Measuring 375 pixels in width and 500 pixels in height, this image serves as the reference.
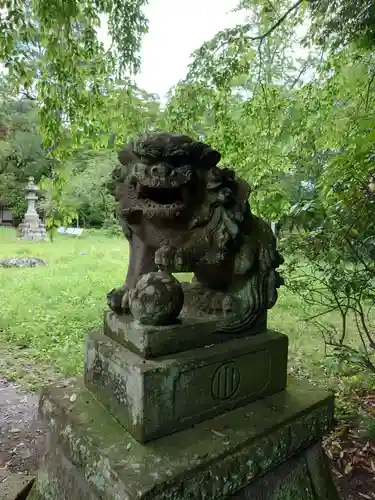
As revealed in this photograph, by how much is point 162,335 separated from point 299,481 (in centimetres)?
71

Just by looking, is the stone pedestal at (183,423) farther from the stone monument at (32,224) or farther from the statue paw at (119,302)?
the stone monument at (32,224)

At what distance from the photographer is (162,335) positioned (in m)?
1.02

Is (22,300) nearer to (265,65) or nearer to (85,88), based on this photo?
(85,88)

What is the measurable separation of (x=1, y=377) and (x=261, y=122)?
2892mm

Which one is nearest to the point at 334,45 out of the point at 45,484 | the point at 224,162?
the point at 224,162

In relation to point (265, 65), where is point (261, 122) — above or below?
below

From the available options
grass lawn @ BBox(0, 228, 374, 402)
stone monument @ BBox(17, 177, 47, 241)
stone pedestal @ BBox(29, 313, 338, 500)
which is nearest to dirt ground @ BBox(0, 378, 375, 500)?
grass lawn @ BBox(0, 228, 374, 402)

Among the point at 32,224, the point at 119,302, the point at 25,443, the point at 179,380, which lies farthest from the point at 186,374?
the point at 32,224

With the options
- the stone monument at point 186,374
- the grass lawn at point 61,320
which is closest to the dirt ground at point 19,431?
the grass lawn at point 61,320

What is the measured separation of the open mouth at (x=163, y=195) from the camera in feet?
3.59

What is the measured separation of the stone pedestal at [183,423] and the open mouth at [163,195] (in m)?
0.36

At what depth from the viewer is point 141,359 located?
1.01m

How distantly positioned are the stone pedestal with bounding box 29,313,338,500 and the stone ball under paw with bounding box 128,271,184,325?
0.04 m

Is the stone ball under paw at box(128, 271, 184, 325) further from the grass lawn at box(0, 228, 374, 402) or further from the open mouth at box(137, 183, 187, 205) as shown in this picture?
the grass lawn at box(0, 228, 374, 402)
